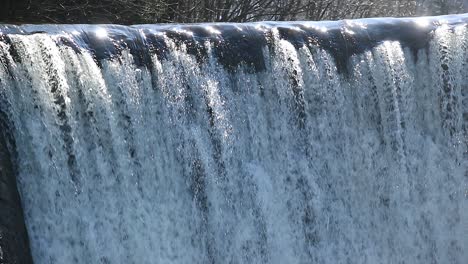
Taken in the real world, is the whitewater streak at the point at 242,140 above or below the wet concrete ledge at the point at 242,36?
below

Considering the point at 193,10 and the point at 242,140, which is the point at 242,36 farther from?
the point at 193,10

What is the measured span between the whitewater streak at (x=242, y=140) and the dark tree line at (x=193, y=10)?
2.92 metres

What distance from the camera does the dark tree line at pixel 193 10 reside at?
9.56 meters

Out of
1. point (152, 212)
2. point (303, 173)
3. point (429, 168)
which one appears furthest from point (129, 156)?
point (429, 168)

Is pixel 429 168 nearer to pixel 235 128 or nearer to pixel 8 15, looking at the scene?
pixel 235 128

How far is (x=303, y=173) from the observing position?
7477 millimetres

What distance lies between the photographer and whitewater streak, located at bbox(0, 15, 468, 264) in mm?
6148

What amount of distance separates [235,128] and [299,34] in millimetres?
1107

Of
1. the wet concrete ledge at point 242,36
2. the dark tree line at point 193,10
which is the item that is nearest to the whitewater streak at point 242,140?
the wet concrete ledge at point 242,36

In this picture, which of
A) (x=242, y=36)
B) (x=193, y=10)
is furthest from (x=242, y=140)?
(x=193, y=10)

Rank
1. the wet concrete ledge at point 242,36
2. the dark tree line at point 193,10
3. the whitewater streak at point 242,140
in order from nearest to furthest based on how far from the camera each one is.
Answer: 1. the whitewater streak at point 242,140
2. the wet concrete ledge at point 242,36
3. the dark tree line at point 193,10

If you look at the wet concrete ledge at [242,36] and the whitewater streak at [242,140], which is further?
the wet concrete ledge at [242,36]

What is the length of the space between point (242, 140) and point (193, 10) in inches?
193

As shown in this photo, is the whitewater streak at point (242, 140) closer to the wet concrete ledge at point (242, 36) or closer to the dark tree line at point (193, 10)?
the wet concrete ledge at point (242, 36)
